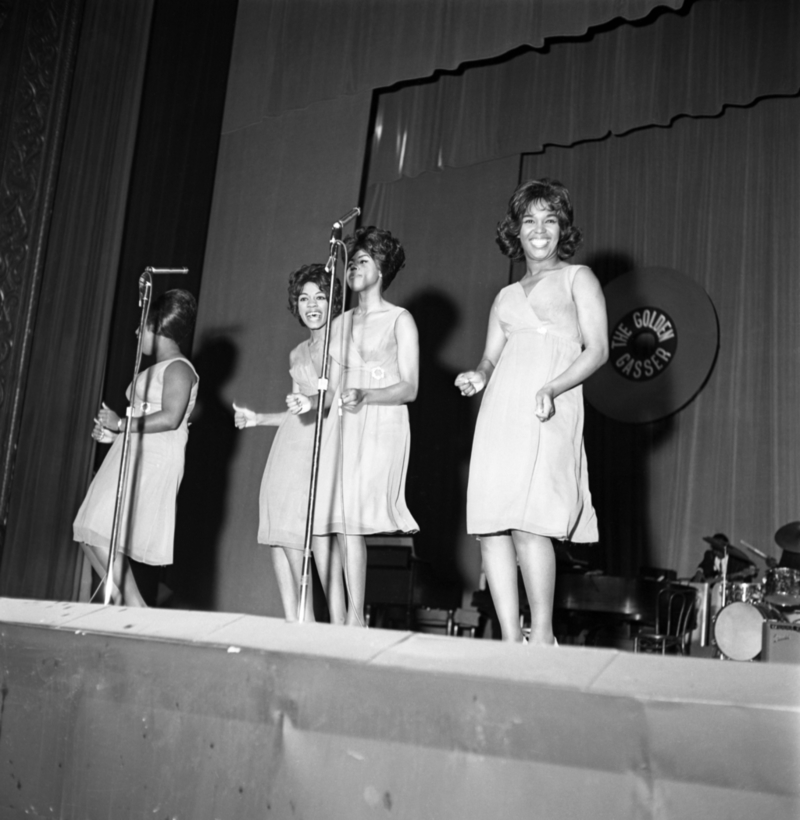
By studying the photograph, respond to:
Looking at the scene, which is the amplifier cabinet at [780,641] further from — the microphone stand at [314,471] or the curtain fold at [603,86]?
the microphone stand at [314,471]

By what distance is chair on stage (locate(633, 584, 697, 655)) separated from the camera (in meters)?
5.83

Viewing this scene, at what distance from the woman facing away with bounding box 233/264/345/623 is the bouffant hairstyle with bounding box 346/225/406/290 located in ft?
0.52

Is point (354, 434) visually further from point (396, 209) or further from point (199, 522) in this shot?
point (396, 209)

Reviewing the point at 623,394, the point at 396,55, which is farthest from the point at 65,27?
the point at 623,394

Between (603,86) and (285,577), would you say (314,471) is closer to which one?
(285,577)

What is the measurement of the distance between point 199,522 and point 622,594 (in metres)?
2.80

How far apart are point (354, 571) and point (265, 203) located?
4159mm

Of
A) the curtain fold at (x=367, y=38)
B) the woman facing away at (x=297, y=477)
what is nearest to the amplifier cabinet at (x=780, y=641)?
the woman facing away at (x=297, y=477)

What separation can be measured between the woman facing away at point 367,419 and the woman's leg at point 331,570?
0.14 feet

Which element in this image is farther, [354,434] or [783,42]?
[783,42]

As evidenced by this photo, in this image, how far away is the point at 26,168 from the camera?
20.0ft

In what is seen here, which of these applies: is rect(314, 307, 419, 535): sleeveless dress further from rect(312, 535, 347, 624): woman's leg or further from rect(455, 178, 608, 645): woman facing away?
rect(455, 178, 608, 645): woman facing away

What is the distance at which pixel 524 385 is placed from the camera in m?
3.04

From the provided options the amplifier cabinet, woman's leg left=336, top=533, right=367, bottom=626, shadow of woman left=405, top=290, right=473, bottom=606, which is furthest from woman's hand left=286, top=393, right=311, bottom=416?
shadow of woman left=405, top=290, right=473, bottom=606
